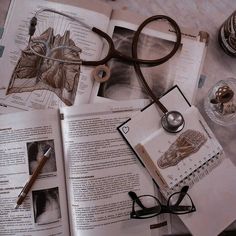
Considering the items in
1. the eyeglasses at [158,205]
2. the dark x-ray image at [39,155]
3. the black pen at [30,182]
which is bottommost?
the eyeglasses at [158,205]

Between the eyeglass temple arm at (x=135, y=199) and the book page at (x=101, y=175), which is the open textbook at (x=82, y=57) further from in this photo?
the eyeglass temple arm at (x=135, y=199)

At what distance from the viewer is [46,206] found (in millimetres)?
658

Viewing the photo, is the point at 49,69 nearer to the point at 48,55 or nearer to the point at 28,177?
the point at 48,55

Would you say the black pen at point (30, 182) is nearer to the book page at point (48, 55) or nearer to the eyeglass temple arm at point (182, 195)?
the book page at point (48, 55)

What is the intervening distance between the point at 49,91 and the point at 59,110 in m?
0.04

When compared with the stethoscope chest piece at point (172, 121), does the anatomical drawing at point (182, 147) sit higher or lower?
lower

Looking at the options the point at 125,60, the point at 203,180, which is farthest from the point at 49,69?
the point at 203,180

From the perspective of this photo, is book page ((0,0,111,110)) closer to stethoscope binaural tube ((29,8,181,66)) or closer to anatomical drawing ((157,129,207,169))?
stethoscope binaural tube ((29,8,181,66))

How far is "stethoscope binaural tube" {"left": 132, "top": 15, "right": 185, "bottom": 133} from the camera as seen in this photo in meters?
0.68

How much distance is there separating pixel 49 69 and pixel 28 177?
7.7 inches

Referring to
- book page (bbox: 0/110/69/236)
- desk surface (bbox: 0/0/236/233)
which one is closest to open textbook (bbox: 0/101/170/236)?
book page (bbox: 0/110/69/236)

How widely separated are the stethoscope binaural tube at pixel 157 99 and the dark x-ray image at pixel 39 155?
0.20 m

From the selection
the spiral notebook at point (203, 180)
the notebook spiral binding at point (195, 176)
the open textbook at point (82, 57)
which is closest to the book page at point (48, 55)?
the open textbook at point (82, 57)

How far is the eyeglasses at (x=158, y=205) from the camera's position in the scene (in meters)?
0.67
